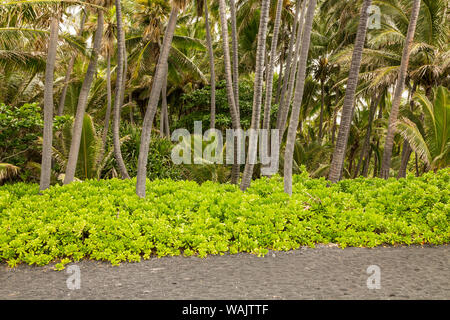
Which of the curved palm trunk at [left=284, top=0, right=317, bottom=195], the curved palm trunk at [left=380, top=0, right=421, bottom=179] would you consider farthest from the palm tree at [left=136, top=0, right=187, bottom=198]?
the curved palm trunk at [left=380, top=0, right=421, bottom=179]

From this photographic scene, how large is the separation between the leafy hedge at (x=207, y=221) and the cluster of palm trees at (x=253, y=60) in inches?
31.8

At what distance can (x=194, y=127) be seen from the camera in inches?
734

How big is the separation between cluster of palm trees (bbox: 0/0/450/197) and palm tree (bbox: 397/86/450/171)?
26 mm

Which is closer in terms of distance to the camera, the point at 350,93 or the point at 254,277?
the point at 254,277

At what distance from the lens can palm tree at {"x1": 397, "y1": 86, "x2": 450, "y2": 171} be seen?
8.85 metres

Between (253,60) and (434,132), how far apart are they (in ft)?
34.2

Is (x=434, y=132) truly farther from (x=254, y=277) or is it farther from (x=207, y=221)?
(x=254, y=277)

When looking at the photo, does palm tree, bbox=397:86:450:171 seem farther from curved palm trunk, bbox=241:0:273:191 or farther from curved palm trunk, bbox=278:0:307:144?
curved palm trunk, bbox=241:0:273:191

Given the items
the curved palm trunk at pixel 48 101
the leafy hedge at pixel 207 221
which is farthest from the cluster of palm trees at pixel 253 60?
the leafy hedge at pixel 207 221

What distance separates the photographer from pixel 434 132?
30.4 feet

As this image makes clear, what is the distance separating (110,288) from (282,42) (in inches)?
563

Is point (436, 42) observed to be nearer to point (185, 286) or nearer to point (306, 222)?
point (306, 222)

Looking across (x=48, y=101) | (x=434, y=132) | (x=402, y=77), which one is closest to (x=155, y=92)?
(x=48, y=101)
